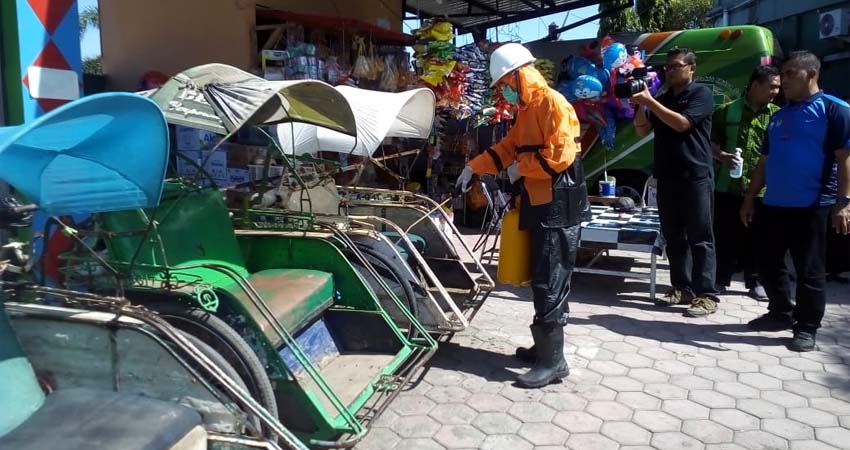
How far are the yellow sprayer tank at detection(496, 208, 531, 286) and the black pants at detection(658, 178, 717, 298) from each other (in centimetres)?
181

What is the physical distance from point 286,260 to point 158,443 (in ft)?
6.15

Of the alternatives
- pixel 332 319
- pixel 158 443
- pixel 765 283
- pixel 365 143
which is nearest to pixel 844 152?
pixel 765 283

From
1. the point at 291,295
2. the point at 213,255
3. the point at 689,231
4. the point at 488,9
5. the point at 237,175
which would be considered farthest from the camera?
the point at 488,9

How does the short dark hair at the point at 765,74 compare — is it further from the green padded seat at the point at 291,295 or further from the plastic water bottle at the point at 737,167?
the green padded seat at the point at 291,295

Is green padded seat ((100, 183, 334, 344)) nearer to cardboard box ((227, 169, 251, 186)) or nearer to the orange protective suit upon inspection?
the orange protective suit

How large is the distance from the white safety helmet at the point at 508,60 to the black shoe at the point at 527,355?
1684 mm

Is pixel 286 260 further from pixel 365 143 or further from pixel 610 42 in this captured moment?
pixel 610 42

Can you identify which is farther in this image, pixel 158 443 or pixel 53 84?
pixel 53 84

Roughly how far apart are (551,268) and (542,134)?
2.45ft

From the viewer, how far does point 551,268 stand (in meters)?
3.62

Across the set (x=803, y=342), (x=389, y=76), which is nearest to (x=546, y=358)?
(x=803, y=342)

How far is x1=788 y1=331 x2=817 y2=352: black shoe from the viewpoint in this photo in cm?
423

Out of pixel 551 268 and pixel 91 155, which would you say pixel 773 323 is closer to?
pixel 551 268

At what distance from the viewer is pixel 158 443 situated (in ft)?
6.34
